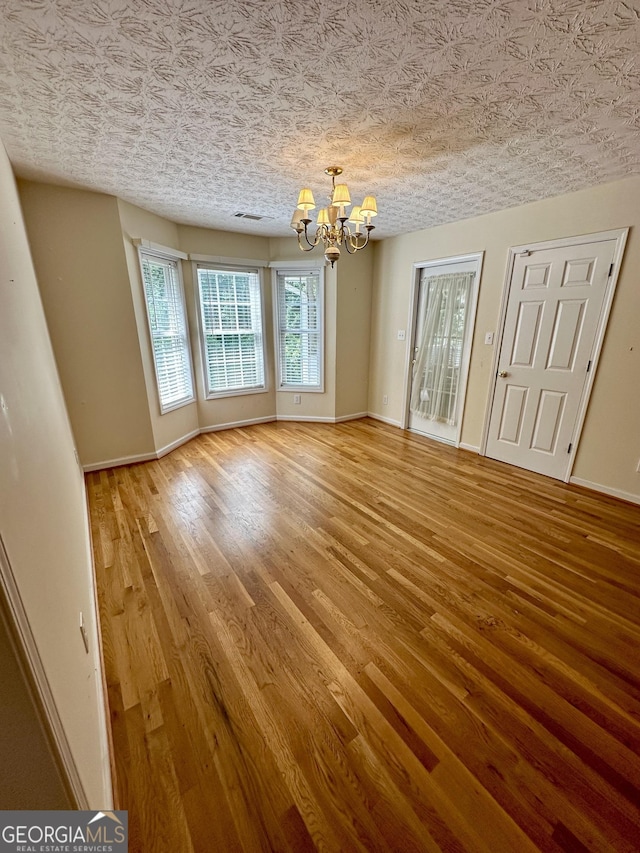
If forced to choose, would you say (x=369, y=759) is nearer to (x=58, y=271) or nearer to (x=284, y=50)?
(x=284, y=50)

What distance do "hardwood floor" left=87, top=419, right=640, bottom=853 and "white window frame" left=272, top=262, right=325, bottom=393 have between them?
2.44 metres

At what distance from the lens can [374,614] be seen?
5.75 ft

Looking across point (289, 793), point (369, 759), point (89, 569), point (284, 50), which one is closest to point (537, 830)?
point (369, 759)

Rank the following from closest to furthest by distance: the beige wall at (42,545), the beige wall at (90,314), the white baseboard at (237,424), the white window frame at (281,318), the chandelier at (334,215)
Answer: the beige wall at (42,545) < the chandelier at (334,215) < the beige wall at (90,314) < the white window frame at (281,318) < the white baseboard at (237,424)

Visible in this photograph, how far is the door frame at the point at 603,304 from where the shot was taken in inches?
106

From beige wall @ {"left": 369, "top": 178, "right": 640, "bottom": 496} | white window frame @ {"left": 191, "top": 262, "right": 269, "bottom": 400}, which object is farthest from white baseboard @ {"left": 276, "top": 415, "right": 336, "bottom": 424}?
beige wall @ {"left": 369, "top": 178, "right": 640, "bottom": 496}

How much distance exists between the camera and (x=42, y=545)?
943 mm

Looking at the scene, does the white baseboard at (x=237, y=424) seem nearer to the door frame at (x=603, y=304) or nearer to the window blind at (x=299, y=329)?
the window blind at (x=299, y=329)

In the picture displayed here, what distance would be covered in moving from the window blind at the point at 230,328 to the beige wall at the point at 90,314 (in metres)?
1.08

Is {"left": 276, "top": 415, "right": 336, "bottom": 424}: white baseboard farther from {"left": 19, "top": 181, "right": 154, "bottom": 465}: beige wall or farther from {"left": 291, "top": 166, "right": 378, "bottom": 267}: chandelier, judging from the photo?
{"left": 291, "top": 166, "right": 378, "bottom": 267}: chandelier

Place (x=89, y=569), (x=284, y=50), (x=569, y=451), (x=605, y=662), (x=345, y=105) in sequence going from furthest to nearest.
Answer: (x=569, y=451), (x=89, y=569), (x=345, y=105), (x=605, y=662), (x=284, y=50)

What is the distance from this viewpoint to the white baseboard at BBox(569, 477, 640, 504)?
282cm

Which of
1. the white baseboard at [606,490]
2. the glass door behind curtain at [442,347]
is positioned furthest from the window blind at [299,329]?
the white baseboard at [606,490]

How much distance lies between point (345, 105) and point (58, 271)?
273cm
